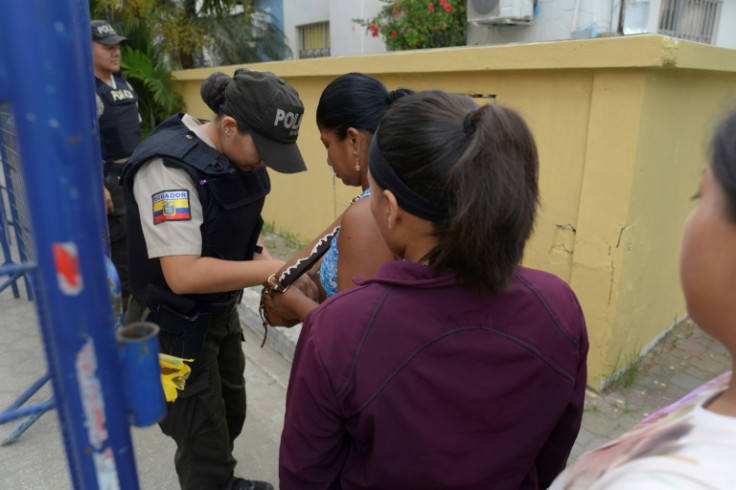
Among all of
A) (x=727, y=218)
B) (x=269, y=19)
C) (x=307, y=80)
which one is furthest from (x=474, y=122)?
(x=269, y=19)

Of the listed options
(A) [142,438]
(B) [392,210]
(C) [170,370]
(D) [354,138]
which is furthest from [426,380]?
(A) [142,438]

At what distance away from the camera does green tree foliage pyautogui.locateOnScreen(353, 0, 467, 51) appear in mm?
6508

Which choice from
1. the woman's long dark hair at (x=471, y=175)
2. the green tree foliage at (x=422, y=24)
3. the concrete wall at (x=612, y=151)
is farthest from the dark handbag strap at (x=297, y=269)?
the green tree foliage at (x=422, y=24)

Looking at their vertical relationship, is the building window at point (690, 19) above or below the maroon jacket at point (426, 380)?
above

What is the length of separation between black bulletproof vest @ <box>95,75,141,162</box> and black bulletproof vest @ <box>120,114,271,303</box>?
215cm

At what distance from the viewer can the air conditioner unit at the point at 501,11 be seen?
5.87 metres

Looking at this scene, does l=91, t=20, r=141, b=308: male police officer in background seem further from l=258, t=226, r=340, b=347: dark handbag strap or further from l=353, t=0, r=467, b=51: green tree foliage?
l=353, t=0, r=467, b=51: green tree foliage

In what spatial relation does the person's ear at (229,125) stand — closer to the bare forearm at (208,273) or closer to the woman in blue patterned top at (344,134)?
the woman in blue patterned top at (344,134)

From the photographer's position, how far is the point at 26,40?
592 mm

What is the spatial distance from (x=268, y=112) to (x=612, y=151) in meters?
1.78

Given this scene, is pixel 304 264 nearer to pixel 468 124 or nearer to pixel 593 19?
pixel 468 124

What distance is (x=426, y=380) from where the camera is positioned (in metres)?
0.96

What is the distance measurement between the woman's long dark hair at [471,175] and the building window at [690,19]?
6292 millimetres

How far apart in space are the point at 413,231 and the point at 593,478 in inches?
19.7
